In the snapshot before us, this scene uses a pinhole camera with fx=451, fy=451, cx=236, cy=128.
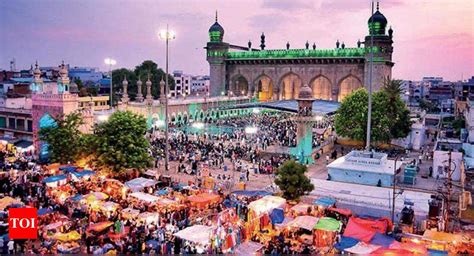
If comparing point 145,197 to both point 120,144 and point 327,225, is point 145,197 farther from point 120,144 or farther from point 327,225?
point 327,225

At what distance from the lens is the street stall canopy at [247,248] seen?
42.1 ft

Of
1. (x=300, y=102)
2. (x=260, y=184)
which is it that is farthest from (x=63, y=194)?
(x=300, y=102)

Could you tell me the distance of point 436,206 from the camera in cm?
1605

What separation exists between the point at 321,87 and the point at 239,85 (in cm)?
1306

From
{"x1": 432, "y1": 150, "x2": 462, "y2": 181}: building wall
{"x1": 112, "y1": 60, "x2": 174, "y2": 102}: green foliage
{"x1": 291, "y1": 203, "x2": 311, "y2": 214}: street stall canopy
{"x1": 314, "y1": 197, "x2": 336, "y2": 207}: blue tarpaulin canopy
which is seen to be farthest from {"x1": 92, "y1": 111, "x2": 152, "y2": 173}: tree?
{"x1": 112, "y1": 60, "x2": 174, "y2": 102}: green foliage

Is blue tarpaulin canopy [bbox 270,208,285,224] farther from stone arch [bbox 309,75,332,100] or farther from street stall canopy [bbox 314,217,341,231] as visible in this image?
stone arch [bbox 309,75,332,100]

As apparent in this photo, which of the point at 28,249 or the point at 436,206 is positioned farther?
the point at 436,206

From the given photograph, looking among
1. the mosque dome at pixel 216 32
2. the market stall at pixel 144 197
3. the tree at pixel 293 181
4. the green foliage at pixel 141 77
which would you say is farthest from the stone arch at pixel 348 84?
the market stall at pixel 144 197

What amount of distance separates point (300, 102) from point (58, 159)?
13672mm

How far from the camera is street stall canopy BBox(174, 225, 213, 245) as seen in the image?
1314cm

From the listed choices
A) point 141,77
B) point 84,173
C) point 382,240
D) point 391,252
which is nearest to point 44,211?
point 84,173

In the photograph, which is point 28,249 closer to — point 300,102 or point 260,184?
point 260,184

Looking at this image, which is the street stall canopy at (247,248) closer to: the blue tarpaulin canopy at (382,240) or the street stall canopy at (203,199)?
the blue tarpaulin canopy at (382,240)

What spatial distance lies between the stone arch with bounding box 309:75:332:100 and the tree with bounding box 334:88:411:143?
30051 mm
